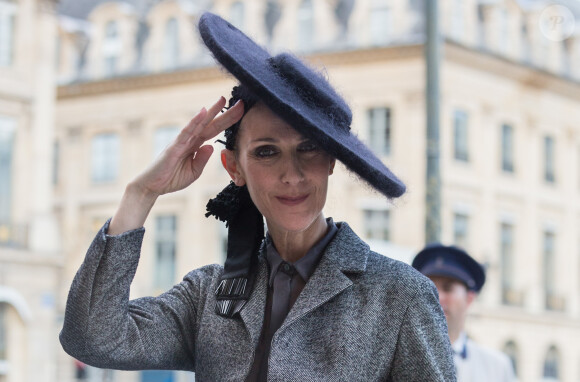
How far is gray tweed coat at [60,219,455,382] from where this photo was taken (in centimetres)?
226

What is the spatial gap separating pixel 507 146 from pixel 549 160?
7.79 feet

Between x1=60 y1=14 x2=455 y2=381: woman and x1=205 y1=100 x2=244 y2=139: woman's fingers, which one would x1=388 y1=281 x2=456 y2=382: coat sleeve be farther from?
x1=205 y1=100 x2=244 y2=139: woman's fingers

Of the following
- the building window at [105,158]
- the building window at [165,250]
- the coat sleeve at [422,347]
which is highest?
the building window at [105,158]

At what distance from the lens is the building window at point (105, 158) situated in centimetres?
3697

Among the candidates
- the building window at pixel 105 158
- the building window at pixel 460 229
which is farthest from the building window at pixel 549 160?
the building window at pixel 105 158

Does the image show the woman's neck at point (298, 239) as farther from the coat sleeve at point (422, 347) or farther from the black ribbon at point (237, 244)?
the coat sleeve at point (422, 347)

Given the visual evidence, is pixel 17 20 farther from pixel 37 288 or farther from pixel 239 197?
pixel 239 197

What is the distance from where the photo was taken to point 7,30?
90.9ft

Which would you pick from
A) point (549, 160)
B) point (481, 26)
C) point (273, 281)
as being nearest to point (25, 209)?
point (481, 26)

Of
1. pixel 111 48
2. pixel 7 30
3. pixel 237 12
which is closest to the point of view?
pixel 7 30

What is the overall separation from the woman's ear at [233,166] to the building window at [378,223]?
2995cm

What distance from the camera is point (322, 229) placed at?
98.1 inches

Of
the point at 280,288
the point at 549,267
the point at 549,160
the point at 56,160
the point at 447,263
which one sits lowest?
the point at 280,288

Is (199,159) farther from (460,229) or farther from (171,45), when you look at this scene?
(171,45)
